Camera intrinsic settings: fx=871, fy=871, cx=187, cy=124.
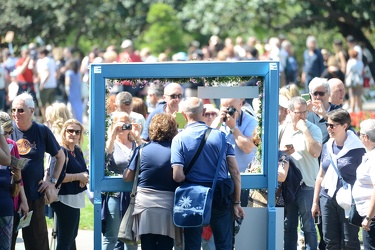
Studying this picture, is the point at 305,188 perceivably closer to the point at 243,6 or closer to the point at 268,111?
the point at 268,111

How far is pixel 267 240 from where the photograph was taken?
8227mm

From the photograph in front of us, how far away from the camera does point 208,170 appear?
25.1 feet

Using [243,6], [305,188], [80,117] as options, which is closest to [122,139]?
[305,188]

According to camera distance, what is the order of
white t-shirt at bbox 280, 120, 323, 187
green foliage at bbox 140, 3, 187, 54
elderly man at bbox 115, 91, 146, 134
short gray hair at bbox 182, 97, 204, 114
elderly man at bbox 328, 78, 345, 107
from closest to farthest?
short gray hair at bbox 182, 97, 204, 114 < white t-shirt at bbox 280, 120, 323, 187 < elderly man at bbox 115, 91, 146, 134 < elderly man at bbox 328, 78, 345, 107 < green foliage at bbox 140, 3, 187, 54

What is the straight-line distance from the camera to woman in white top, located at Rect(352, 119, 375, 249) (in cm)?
780

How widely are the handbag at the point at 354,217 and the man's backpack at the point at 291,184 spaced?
38.9 inches

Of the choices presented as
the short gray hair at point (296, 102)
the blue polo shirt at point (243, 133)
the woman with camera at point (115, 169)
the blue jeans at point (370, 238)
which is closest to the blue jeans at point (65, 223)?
the woman with camera at point (115, 169)

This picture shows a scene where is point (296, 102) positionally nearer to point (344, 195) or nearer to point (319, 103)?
point (319, 103)

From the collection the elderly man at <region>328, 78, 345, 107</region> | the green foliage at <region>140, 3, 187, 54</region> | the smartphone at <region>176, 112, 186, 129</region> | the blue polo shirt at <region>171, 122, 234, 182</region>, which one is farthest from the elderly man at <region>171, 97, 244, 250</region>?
the green foliage at <region>140, 3, 187, 54</region>

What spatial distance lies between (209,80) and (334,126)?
1323 mm

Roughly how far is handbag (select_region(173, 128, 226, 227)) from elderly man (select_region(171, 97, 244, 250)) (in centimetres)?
12

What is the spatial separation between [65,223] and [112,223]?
464mm

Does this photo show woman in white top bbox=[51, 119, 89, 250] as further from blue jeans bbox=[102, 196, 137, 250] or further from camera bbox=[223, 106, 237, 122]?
camera bbox=[223, 106, 237, 122]

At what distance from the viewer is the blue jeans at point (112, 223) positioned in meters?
8.55
